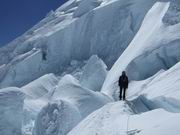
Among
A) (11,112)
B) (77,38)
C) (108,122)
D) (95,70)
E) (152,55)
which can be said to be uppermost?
(108,122)

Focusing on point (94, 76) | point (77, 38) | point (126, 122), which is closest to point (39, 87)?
point (94, 76)

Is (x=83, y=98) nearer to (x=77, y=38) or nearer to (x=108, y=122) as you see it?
(x=108, y=122)

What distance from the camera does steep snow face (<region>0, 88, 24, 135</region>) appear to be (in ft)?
75.3

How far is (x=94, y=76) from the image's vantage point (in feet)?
90.1

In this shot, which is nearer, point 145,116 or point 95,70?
point 145,116

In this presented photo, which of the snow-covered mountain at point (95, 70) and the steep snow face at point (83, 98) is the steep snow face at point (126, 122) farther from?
the steep snow face at point (83, 98)

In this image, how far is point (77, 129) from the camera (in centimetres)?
1434

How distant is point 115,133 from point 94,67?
16132 mm

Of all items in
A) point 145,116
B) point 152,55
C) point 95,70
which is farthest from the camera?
point 95,70

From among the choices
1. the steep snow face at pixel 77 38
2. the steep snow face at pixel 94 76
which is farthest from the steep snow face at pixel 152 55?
the steep snow face at pixel 77 38

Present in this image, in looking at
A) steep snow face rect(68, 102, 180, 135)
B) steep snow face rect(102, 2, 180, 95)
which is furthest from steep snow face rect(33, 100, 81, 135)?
steep snow face rect(68, 102, 180, 135)

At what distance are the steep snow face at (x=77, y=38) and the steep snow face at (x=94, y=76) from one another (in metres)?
3.92

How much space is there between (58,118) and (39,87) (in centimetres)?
1132

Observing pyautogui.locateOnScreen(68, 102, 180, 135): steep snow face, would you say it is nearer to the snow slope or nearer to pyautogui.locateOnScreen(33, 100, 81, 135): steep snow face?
the snow slope
